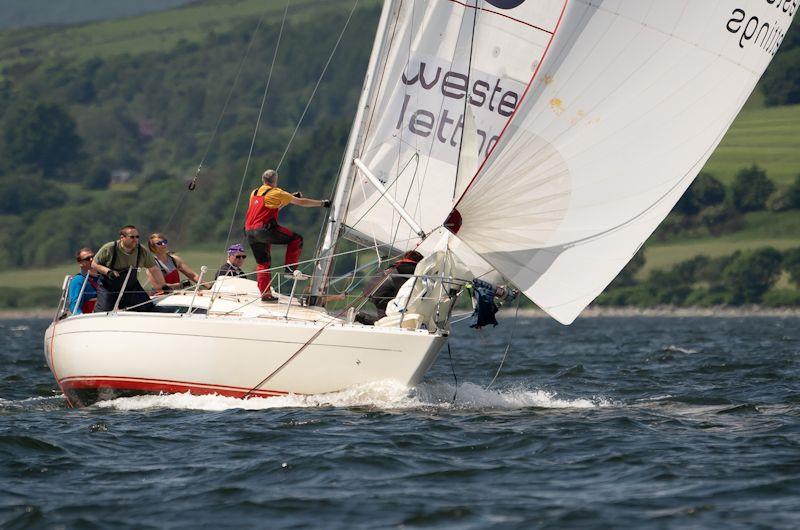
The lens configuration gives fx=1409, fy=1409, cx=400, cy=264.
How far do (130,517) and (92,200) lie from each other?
10509 centimetres

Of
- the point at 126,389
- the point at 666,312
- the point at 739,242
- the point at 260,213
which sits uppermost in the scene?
the point at 739,242

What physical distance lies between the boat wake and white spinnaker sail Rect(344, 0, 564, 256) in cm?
209

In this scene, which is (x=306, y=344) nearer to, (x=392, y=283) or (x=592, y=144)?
(x=392, y=283)

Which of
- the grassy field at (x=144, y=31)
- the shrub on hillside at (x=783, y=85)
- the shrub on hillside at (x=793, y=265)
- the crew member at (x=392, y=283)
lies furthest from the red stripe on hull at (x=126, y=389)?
the grassy field at (x=144, y=31)

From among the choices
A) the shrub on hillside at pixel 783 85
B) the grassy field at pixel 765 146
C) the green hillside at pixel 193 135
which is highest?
the shrub on hillside at pixel 783 85

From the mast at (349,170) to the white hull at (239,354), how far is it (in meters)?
1.56

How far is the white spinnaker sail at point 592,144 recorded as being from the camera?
13.1 meters

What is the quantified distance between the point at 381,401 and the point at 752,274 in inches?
2837

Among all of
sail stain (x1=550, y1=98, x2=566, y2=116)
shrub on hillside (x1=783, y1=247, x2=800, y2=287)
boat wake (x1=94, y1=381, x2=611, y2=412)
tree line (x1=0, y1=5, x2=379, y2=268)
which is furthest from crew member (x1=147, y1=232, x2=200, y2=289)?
shrub on hillside (x1=783, y1=247, x2=800, y2=287)

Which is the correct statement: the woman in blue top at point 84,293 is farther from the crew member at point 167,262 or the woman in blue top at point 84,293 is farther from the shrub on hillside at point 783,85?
the shrub on hillside at point 783,85

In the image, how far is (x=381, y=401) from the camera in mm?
13383

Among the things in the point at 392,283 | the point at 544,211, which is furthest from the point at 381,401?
the point at 544,211

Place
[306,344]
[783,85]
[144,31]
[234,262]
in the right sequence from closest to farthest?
[306,344], [234,262], [783,85], [144,31]

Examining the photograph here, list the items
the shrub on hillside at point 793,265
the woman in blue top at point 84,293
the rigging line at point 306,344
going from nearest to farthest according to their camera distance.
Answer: the rigging line at point 306,344
the woman in blue top at point 84,293
the shrub on hillside at point 793,265
